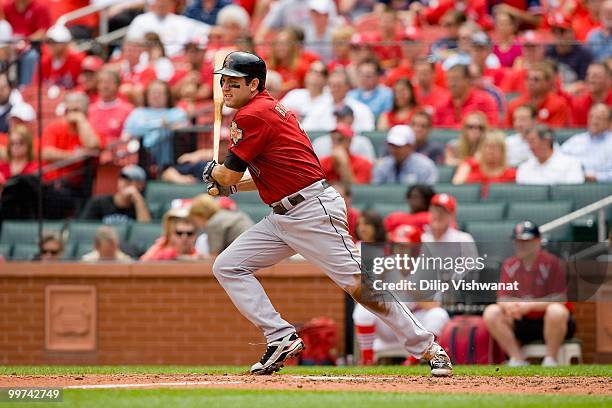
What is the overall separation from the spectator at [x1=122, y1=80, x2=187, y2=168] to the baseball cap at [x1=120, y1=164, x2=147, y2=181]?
304mm

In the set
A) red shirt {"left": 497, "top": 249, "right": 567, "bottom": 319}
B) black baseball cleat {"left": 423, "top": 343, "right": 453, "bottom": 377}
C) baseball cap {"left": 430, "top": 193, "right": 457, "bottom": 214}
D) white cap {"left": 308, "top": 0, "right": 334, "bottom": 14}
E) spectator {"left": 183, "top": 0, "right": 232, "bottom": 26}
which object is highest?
spectator {"left": 183, "top": 0, "right": 232, "bottom": 26}

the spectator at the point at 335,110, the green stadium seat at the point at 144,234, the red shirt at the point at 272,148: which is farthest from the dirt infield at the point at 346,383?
the spectator at the point at 335,110

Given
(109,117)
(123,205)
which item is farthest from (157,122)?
(123,205)

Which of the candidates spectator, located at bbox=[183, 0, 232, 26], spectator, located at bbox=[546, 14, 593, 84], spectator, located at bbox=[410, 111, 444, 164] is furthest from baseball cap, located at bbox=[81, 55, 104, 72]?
spectator, located at bbox=[546, 14, 593, 84]

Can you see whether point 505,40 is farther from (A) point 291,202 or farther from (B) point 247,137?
(B) point 247,137

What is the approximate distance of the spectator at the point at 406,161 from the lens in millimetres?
13769

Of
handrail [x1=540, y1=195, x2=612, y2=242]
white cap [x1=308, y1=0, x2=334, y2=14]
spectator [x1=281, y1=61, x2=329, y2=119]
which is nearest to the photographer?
handrail [x1=540, y1=195, x2=612, y2=242]

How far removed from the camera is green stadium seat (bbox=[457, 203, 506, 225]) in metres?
13.2

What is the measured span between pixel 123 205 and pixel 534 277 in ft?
15.1

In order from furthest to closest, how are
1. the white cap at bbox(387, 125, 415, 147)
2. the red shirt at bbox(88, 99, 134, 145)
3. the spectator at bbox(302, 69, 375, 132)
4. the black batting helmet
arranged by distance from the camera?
the red shirt at bbox(88, 99, 134, 145) → the spectator at bbox(302, 69, 375, 132) → the white cap at bbox(387, 125, 415, 147) → the black batting helmet

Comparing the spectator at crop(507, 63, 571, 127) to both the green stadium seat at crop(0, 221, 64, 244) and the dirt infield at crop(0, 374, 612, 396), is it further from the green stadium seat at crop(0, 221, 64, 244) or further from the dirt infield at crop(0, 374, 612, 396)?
the dirt infield at crop(0, 374, 612, 396)

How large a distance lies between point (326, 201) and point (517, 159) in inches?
220

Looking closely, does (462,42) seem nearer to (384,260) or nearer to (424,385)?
(384,260)

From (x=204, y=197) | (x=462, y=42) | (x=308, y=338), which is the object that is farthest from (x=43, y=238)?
(x=462, y=42)
